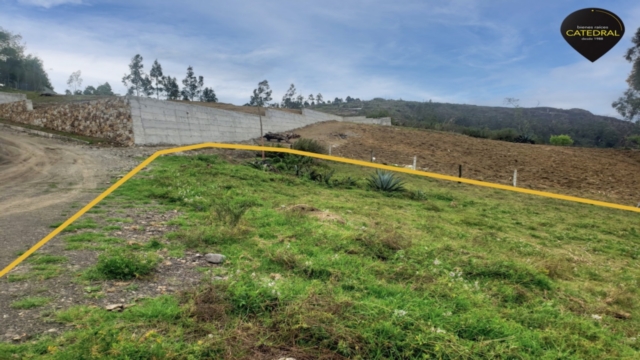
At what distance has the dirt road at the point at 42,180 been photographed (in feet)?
16.2

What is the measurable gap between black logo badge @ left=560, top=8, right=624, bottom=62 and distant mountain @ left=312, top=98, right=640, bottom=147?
27189mm

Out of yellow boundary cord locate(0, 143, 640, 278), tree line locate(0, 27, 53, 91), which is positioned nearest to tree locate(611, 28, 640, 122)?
yellow boundary cord locate(0, 143, 640, 278)

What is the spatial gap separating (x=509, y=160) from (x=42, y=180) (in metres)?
18.5

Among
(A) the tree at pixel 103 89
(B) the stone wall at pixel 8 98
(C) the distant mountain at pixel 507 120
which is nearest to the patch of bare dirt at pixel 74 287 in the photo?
(B) the stone wall at pixel 8 98

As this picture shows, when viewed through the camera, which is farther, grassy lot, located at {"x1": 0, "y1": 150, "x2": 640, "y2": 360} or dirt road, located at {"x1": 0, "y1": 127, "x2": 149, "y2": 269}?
dirt road, located at {"x1": 0, "y1": 127, "x2": 149, "y2": 269}

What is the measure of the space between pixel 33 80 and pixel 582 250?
2344 inches

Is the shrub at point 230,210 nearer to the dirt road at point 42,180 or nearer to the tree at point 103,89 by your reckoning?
the dirt road at point 42,180

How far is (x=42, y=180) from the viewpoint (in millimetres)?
8367

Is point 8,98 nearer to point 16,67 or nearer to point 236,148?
point 236,148

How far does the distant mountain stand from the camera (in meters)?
40.6

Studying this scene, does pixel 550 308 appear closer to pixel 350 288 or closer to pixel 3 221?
pixel 350 288

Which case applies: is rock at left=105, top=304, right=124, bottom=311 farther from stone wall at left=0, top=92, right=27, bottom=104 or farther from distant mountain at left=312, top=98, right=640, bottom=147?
distant mountain at left=312, top=98, right=640, bottom=147

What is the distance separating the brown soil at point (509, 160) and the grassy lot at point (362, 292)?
7459 millimetres

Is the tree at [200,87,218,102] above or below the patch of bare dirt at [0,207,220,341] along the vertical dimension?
above
